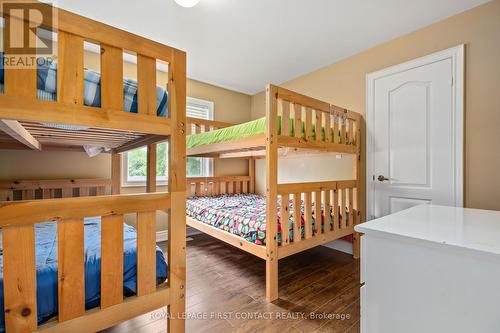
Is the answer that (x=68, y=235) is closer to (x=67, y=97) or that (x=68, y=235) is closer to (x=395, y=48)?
(x=67, y=97)

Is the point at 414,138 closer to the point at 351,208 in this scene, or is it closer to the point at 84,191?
the point at 351,208

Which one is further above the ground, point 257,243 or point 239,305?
point 257,243

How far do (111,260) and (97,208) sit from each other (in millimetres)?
215

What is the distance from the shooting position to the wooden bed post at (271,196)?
1.65 m

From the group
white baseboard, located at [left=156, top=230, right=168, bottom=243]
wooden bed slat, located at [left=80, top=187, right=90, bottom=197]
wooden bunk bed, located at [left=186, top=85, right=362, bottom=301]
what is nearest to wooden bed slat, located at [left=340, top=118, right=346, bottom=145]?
wooden bunk bed, located at [left=186, top=85, right=362, bottom=301]

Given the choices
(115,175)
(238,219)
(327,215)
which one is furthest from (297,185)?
(115,175)

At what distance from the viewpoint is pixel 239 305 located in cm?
160

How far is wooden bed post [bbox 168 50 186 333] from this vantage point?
1.00 m

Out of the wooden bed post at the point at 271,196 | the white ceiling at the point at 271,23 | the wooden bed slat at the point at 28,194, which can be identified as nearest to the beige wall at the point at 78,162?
the wooden bed slat at the point at 28,194

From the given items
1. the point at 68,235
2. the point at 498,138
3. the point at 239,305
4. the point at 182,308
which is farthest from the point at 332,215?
the point at 68,235

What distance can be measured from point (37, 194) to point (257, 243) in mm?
2252

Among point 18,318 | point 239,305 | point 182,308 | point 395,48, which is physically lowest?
point 239,305

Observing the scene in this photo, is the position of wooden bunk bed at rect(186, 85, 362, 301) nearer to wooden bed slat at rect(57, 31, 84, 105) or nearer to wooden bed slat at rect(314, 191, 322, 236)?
wooden bed slat at rect(314, 191, 322, 236)

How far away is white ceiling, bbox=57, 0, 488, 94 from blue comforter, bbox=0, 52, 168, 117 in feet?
4.39
